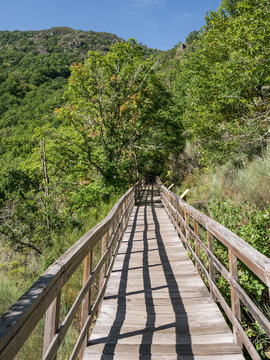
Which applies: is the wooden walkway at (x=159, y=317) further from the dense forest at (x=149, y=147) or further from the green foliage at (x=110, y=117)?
the green foliage at (x=110, y=117)

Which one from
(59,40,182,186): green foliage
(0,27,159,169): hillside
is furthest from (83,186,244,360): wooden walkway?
(0,27,159,169): hillside

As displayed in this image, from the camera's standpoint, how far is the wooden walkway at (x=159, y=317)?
7.31 feet

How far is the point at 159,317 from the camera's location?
9.34 ft

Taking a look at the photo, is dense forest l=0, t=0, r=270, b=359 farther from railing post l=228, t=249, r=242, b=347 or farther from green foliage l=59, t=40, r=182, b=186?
railing post l=228, t=249, r=242, b=347

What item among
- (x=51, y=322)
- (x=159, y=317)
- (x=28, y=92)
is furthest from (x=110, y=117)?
(x=28, y=92)

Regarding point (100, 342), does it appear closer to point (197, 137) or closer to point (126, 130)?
point (197, 137)

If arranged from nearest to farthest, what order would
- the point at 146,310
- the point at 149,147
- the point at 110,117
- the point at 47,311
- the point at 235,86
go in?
the point at 47,311 < the point at 146,310 < the point at 235,86 < the point at 110,117 < the point at 149,147

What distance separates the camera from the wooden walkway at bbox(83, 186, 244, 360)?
223 centimetres

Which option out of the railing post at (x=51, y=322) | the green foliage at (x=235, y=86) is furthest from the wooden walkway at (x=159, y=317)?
the green foliage at (x=235, y=86)

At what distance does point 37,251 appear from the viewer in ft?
31.0

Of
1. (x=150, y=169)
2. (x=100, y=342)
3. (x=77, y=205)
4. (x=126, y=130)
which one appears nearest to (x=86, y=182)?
(x=77, y=205)

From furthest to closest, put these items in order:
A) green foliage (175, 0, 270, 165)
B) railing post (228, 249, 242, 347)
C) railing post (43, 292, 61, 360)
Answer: green foliage (175, 0, 270, 165) < railing post (228, 249, 242, 347) < railing post (43, 292, 61, 360)

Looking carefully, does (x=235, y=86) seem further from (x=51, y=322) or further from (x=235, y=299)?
(x=51, y=322)

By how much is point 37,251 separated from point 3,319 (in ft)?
31.3
